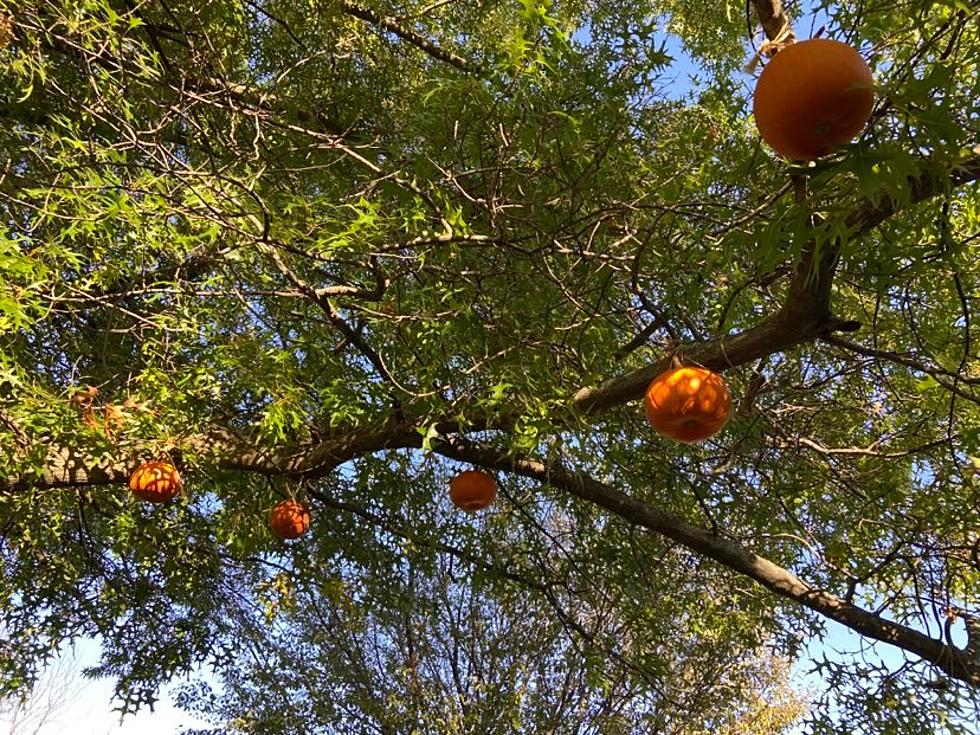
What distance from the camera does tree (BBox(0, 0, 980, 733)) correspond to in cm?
271

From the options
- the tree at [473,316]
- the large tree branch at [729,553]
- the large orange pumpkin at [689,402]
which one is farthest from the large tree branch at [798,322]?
the large tree branch at [729,553]

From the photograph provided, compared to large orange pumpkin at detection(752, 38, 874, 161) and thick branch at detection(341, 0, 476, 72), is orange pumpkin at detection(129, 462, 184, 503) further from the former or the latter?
thick branch at detection(341, 0, 476, 72)

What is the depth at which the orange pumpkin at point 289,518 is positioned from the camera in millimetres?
3766

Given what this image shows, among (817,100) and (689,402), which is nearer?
(817,100)

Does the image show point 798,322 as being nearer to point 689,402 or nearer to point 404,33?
point 689,402

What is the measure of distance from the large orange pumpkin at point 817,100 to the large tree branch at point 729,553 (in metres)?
2.22

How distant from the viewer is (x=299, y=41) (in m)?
4.71

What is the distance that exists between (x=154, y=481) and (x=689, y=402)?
8.13ft

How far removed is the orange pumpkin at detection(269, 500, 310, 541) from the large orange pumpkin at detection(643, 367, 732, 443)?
206 cm

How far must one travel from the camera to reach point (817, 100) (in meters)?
Result: 1.63

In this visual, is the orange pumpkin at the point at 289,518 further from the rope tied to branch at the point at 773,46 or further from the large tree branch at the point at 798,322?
the rope tied to branch at the point at 773,46

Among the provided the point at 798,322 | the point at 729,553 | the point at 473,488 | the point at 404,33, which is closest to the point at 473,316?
the point at 473,488

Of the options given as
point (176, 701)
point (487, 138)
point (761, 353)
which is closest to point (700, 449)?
point (761, 353)

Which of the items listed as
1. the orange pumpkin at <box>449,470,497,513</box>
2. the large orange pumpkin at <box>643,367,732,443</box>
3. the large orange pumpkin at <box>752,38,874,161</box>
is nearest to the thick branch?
the orange pumpkin at <box>449,470,497,513</box>
